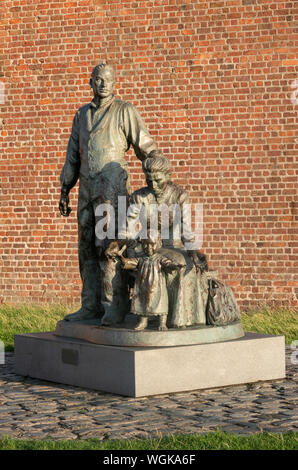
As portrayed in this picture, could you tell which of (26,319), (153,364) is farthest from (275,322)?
(153,364)

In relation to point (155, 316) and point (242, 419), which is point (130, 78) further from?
point (242, 419)

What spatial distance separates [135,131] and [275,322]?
353 centimetres

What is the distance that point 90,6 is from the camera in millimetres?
11398

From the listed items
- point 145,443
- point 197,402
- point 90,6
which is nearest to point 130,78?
point 90,6

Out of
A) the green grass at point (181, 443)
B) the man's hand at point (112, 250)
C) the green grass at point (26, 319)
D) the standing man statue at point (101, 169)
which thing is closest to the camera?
the green grass at point (181, 443)

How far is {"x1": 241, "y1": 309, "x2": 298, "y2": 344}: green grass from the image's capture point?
915 centimetres

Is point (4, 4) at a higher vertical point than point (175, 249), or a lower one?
higher

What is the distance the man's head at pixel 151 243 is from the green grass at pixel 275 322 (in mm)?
2875

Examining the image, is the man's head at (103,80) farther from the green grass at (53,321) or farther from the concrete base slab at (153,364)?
the green grass at (53,321)

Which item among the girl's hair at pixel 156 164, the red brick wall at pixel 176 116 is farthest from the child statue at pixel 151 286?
the red brick wall at pixel 176 116

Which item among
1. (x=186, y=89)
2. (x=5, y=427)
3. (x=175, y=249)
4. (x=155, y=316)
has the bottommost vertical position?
(x=5, y=427)

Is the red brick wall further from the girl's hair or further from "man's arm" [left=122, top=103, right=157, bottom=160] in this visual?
the girl's hair

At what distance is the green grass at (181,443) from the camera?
457 cm

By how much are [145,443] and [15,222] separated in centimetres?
740
